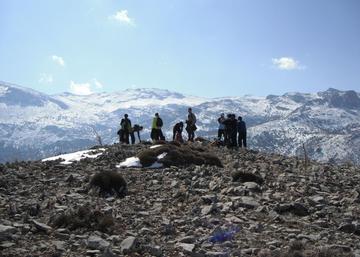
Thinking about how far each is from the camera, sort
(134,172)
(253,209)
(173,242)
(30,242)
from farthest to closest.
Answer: (134,172), (253,209), (173,242), (30,242)

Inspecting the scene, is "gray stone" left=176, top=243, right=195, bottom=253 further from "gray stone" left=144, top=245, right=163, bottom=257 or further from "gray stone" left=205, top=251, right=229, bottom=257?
"gray stone" left=144, top=245, right=163, bottom=257

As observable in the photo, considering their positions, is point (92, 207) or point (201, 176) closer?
point (92, 207)

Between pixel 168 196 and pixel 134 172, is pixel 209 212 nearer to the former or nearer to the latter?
pixel 168 196

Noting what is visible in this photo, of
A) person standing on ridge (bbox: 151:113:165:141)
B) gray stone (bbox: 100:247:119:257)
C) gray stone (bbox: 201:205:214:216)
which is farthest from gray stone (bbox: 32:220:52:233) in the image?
person standing on ridge (bbox: 151:113:165:141)

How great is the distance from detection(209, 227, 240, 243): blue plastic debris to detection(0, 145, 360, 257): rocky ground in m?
0.03

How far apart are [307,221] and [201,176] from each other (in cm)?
683

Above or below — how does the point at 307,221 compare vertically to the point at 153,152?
below

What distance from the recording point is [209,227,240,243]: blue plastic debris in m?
11.0

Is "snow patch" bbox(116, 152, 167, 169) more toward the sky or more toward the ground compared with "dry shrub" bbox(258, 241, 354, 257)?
more toward the sky

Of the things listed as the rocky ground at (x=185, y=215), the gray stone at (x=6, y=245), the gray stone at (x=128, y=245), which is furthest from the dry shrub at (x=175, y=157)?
the gray stone at (x=6, y=245)

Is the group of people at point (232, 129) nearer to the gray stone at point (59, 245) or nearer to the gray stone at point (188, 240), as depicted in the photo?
the gray stone at point (188, 240)

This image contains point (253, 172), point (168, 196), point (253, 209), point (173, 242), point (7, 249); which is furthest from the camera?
point (253, 172)

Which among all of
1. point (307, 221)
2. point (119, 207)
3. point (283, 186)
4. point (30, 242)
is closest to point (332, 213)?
point (307, 221)

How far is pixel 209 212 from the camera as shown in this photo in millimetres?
13398
